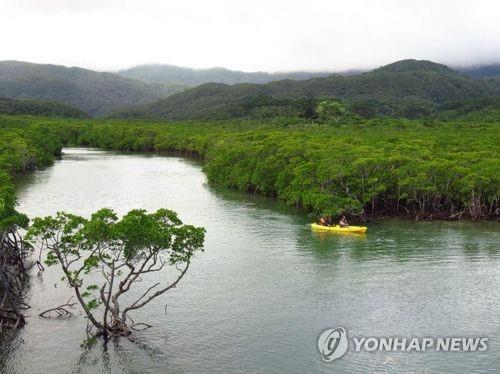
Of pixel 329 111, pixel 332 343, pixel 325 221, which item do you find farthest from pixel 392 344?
pixel 329 111

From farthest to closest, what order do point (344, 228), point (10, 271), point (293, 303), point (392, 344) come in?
point (344, 228) → point (10, 271) → point (293, 303) → point (392, 344)

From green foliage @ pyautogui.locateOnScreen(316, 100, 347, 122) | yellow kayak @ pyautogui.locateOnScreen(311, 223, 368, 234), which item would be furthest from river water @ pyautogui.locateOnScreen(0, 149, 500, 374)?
green foliage @ pyautogui.locateOnScreen(316, 100, 347, 122)

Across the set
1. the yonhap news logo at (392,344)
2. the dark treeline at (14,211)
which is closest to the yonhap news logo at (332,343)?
the yonhap news logo at (392,344)

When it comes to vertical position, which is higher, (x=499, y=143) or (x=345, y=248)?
(x=499, y=143)

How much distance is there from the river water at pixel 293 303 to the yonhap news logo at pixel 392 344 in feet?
1.38

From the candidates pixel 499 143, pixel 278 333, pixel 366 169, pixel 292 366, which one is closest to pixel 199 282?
pixel 278 333

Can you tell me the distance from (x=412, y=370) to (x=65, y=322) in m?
17.4

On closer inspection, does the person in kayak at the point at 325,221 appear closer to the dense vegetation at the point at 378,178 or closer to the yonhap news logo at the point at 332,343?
the dense vegetation at the point at 378,178

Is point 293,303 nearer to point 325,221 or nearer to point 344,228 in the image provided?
point 344,228

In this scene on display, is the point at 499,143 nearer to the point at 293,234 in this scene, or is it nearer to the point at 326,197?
the point at 326,197

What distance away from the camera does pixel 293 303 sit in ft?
111

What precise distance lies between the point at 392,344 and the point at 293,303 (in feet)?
23.2

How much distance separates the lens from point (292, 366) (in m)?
26.1

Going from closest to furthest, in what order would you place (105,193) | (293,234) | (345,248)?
(345,248)
(293,234)
(105,193)
